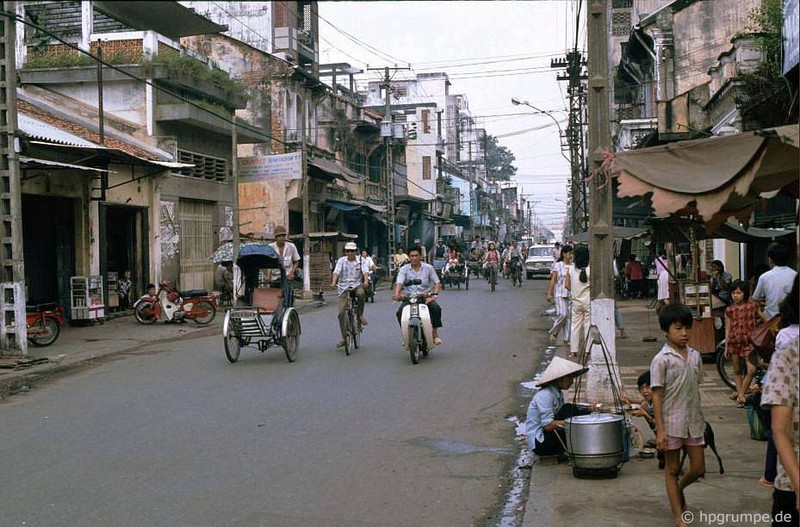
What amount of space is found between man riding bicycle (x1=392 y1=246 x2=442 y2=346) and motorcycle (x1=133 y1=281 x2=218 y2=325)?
8.40 meters

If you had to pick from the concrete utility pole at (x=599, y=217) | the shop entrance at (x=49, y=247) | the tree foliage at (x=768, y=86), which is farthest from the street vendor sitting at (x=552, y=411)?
the shop entrance at (x=49, y=247)

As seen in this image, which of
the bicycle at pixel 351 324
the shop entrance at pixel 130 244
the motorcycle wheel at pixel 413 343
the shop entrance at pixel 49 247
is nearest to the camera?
the motorcycle wheel at pixel 413 343

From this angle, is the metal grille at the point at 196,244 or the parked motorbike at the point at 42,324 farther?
the metal grille at the point at 196,244

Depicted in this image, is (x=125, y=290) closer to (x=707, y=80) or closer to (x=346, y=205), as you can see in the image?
(x=707, y=80)

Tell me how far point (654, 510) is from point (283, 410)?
4.94 m

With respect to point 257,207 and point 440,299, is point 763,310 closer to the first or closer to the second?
point 440,299

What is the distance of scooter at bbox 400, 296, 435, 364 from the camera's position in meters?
13.4

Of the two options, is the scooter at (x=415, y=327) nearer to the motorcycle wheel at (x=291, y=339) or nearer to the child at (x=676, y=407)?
the motorcycle wheel at (x=291, y=339)

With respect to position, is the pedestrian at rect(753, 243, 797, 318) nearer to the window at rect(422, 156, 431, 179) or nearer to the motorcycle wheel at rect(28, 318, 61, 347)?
the motorcycle wheel at rect(28, 318, 61, 347)

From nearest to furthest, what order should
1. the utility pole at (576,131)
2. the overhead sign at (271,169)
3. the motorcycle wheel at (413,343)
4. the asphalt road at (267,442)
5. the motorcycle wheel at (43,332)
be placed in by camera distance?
1. the asphalt road at (267,442)
2. the motorcycle wheel at (413,343)
3. the motorcycle wheel at (43,332)
4. the overhead sign at (271,169)
5. the utility pole at (576,131)

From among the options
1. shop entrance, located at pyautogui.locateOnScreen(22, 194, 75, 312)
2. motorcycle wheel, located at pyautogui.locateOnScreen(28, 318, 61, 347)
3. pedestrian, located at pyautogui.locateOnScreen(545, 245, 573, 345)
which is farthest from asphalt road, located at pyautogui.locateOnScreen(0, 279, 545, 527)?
shop entrance, located at pyautogui.locateOnScreen(22, 194, 75, 312)

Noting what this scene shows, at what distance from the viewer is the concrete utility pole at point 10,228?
13984 mm

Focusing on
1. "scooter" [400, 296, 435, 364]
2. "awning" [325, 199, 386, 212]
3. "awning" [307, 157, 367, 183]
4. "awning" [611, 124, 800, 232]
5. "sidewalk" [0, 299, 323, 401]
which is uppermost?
"awning" [307, 157, 367, 183]

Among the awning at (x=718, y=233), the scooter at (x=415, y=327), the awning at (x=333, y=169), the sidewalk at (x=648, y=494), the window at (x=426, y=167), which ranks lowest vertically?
the sidewalk at (x=648, y=494)
